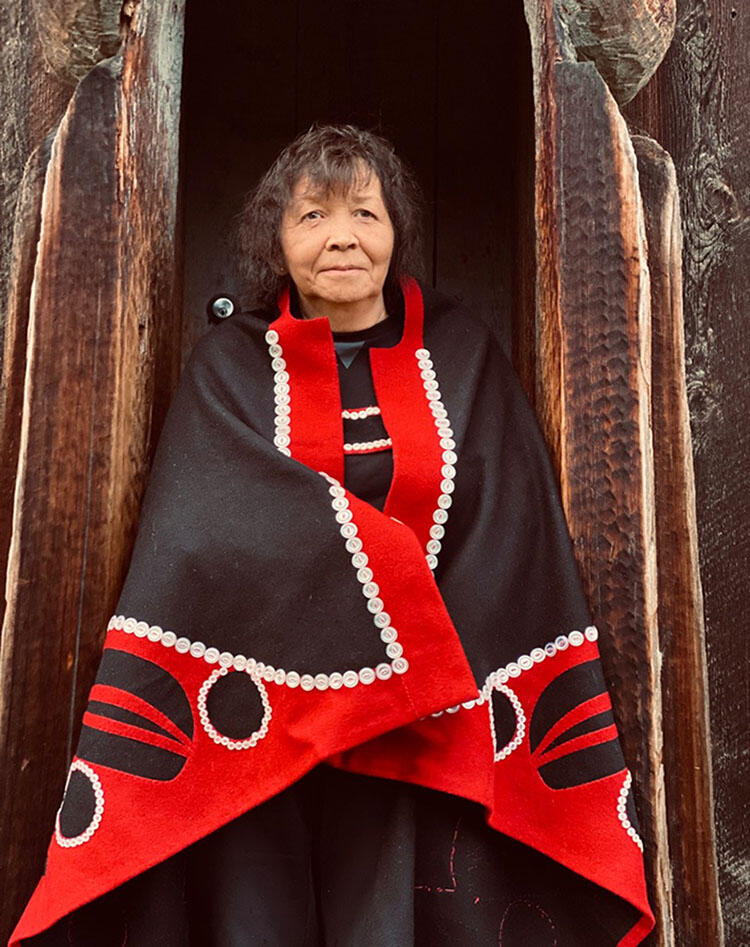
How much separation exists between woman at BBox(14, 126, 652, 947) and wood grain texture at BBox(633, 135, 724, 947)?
0.16 metres

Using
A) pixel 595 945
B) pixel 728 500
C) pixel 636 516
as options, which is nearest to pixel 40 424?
pixel 636 516

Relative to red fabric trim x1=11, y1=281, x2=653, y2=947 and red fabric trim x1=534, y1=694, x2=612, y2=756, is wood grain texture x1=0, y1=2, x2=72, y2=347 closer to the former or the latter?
red fabric trim x1=11, y1=281, x2=653, y2=947

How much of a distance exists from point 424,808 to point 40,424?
2.03 feet

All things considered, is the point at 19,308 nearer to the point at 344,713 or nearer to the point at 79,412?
the point at 79,412

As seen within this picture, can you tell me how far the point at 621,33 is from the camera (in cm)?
153

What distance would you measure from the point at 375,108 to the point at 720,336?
28.6 inches

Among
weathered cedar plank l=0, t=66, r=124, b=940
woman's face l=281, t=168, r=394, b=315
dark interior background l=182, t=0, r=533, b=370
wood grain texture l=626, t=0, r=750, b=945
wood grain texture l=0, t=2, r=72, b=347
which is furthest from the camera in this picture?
dark interior background l=182, t=0, r=533, b=370

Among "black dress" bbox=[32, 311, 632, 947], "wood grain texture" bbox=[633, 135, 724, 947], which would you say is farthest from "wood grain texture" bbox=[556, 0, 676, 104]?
"black dress" bbox=[32, 311, 632, 947]

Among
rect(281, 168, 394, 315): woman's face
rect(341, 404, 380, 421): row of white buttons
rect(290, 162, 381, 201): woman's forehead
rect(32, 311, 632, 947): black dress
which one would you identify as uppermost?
rect(290, 162, 381, 201): woman's forehead

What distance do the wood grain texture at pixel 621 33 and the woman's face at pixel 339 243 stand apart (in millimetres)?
321

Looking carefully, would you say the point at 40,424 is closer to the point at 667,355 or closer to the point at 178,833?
the point at 178,833

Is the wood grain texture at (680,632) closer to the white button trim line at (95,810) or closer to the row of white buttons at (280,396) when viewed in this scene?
the row of white buttons at (280,396)

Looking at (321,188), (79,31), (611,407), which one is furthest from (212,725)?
(79,31)

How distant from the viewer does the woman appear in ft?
4.25
